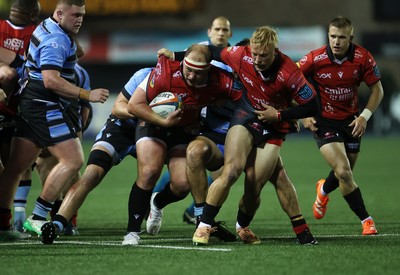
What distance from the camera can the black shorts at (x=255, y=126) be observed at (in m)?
8.48

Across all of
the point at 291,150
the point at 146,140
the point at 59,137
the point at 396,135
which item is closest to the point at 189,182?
the point at 146,140

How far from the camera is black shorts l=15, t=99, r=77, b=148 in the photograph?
878cm

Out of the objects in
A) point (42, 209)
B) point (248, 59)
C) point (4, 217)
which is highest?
point (248, 59)

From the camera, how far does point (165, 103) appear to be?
28.0 feet

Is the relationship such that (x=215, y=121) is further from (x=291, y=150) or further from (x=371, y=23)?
(x=371, y=23)

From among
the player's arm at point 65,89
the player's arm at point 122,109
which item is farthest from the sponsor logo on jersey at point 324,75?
the player's arm at point 65,89

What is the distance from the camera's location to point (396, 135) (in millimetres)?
33750

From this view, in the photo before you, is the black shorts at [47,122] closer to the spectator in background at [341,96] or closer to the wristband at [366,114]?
the spectator in background at [341,96]

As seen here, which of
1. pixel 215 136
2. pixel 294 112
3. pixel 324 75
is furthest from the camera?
pixel 324 75

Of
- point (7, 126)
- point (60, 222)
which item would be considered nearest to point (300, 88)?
point (60, 222)

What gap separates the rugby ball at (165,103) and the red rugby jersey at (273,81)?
0.62 metres

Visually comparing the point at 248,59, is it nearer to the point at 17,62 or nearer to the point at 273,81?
the point at 273,81

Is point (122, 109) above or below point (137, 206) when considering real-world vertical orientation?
above

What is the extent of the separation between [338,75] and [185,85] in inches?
80.6
